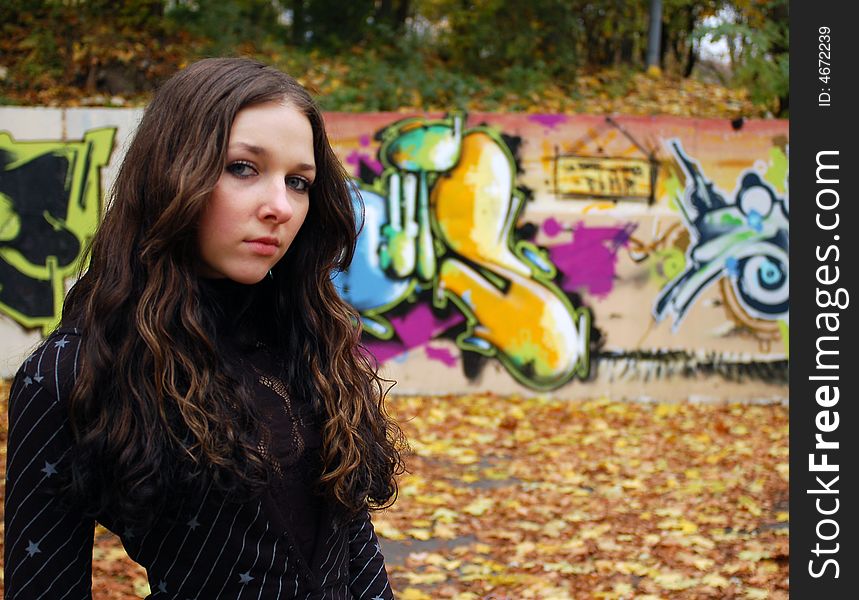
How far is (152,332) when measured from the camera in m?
1.45

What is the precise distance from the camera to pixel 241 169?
1.51 m

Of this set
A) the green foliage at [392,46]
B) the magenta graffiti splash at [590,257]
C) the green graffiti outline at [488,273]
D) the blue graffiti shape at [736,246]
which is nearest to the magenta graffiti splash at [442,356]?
the green graffiti outline at [488,273]

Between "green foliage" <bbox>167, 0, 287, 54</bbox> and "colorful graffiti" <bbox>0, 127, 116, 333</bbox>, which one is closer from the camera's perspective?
"colorful graffiti" <bbox>0, 127, 116, 333</bbox>

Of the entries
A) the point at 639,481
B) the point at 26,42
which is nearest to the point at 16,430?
the point at 639,481

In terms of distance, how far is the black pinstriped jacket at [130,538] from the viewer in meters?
1.39

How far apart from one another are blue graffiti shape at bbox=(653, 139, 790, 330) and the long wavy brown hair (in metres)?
6.81

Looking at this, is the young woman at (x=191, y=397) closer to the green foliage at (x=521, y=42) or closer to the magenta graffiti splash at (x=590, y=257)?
the magenta graffiti splash at (x=590, y=257)

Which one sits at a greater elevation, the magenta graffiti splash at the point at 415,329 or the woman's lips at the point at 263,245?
the woman's lips at the point at 263,245

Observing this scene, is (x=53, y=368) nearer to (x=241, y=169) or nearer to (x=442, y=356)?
(x=241, y=169)

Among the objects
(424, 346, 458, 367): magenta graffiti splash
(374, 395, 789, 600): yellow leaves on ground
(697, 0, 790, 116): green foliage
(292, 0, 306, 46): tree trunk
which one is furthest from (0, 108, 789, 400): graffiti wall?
(292, 0, 306, 46): tree trunk

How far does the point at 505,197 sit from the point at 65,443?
6715 millimetres

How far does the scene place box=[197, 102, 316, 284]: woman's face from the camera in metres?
1.50

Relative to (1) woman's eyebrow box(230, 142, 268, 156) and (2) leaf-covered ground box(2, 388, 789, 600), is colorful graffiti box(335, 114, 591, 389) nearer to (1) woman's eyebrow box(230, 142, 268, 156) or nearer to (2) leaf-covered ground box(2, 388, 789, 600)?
(2) leaf-covered ground box(2, 388, 789, 600)

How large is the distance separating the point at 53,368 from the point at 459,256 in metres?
6.60
